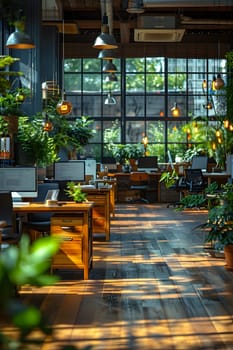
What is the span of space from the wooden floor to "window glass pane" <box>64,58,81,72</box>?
10646 millimetres

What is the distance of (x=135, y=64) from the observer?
19391 millimetres

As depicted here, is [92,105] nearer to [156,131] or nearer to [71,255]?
[156,131]

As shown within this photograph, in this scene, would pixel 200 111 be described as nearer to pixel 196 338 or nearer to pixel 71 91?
pixel 71 91

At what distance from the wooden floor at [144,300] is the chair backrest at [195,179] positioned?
639 cm

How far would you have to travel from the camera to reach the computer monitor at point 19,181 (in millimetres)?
7348

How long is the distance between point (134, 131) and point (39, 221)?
11.9 m

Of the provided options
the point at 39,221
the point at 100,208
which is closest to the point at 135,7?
the point at 100,208

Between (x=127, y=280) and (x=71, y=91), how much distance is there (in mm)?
13352

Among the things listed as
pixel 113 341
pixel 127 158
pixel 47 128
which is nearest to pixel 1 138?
pixel 47 128

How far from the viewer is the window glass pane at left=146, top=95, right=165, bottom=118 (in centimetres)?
1927

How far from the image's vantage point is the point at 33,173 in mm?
7367

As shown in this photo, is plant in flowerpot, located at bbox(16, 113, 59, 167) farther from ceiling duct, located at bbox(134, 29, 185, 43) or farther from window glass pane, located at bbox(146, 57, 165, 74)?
window glass pane, located at bbox(146, 57, 165, 74)

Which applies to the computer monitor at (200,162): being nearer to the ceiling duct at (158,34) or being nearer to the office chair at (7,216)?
the ceiling duct at (158,34)

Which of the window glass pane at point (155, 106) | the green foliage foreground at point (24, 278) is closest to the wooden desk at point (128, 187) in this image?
the window glass pane at point (155, 106)
